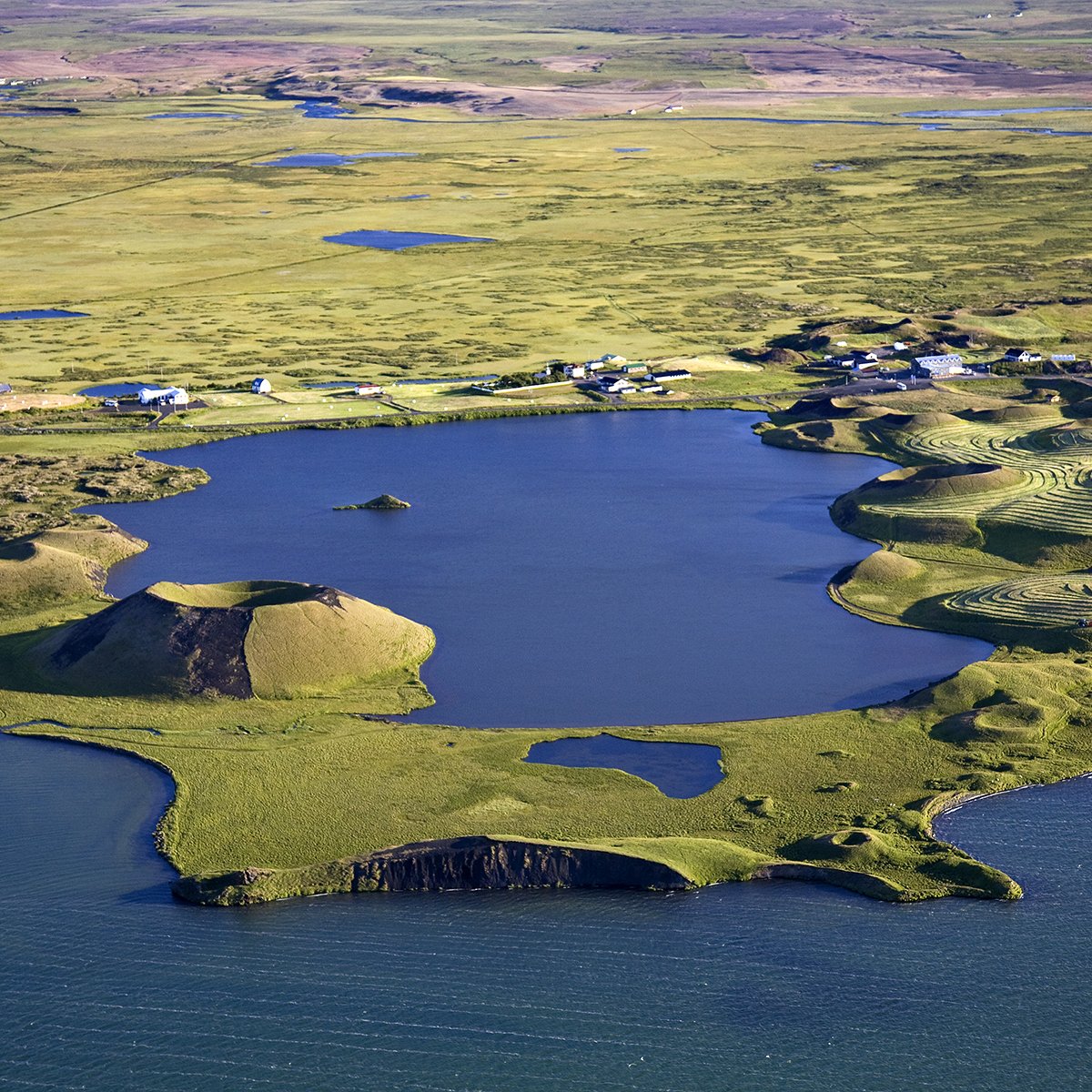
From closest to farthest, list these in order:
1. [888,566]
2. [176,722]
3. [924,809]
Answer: [924,809]
[176,722]
[888,566]

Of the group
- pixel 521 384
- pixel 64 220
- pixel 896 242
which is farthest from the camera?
pixel 64 220

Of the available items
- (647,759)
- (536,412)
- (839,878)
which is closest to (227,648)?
(647,759)

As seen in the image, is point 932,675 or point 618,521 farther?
point 618,521

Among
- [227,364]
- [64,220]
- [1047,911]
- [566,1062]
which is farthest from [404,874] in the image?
[64,220]

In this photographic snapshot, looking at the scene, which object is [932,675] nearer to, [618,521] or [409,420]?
[618,521]

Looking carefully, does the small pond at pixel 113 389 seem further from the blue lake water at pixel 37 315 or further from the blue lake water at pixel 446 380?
the blue lake water at pixel 37 315

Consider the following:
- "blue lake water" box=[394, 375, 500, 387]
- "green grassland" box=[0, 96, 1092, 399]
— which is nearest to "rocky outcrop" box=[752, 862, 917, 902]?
"green grassland" box=[0, 96, 1092, 399]

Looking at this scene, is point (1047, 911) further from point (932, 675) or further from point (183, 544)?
→ point (183, 544)
